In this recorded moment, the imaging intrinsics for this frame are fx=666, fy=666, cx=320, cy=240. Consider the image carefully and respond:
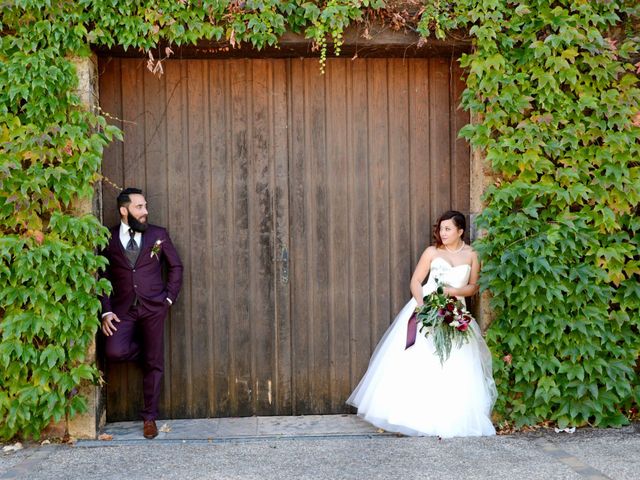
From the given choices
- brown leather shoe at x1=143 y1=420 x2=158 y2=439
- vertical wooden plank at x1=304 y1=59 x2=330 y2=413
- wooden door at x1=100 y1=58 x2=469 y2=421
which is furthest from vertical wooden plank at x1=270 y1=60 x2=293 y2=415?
brown leather shoe at x1=143 y1=420 x2=158 y2=439

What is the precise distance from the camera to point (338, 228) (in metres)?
5.28

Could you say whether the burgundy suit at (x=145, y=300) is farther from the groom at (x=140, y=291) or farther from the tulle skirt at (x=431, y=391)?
the tulle skirt at (x=431, y=391)

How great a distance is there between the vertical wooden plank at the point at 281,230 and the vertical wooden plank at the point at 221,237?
1.16 ft

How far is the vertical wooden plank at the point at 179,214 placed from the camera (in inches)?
204

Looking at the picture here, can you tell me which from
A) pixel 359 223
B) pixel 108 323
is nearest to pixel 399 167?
pixel 359 223

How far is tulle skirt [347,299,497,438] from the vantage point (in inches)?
184

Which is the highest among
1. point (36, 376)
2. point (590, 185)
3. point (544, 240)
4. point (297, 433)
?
point (590, 185)

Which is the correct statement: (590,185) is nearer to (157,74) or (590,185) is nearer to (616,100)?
(616,100)

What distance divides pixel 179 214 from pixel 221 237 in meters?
0.37

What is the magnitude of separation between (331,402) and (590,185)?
8.40ft

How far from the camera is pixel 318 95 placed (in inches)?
207

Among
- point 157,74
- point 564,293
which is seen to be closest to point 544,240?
point 564,293

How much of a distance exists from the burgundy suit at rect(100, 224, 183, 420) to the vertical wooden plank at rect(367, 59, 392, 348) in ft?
5.08

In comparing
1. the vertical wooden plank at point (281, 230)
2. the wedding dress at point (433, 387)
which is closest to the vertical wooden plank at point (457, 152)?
the wedding dress at point (433, 387)
